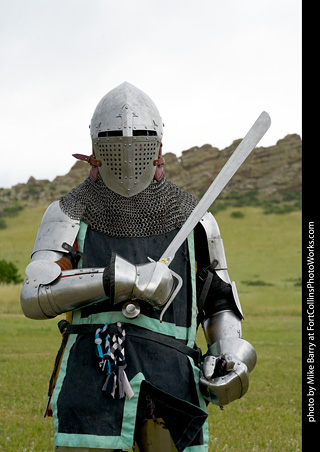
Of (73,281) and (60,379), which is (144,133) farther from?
(60,379)

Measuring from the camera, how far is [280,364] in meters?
14.2

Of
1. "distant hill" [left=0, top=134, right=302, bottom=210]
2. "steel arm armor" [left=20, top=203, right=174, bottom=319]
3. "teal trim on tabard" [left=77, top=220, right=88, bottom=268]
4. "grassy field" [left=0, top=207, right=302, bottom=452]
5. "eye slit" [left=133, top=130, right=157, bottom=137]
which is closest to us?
"steel arm armor" [left=20, top=203, right=174, bottom=319]

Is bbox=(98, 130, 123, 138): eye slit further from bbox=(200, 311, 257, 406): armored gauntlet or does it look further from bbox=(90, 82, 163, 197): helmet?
bbox=(200, 311, 257, 406): armored gauntlet

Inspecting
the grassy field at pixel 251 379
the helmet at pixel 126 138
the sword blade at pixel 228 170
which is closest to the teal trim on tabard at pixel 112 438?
the sword blade at pixel 228 170

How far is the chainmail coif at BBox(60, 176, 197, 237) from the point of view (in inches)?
177

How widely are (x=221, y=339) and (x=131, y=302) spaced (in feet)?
2.40

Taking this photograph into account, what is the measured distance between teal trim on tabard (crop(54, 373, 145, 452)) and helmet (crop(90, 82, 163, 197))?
130 cm

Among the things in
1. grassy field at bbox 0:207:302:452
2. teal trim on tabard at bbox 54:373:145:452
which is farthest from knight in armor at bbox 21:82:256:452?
grassy field at bbox 0:207:302:452

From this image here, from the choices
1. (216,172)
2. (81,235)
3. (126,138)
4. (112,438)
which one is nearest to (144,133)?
(126,138)
